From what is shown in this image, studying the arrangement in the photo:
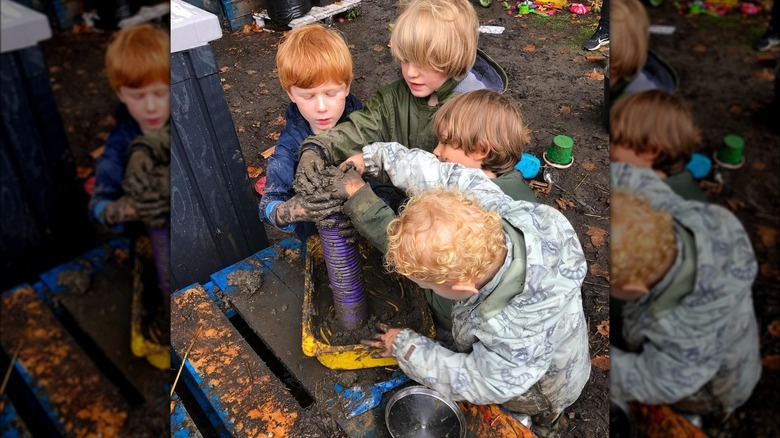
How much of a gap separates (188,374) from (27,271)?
232 cm

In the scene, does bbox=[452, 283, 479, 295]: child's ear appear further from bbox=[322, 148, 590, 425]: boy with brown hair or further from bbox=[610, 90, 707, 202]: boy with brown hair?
bbox=[610, 90, 707, 202]: boy with brown hair

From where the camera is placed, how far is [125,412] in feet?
1.60

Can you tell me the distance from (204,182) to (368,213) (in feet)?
3.76

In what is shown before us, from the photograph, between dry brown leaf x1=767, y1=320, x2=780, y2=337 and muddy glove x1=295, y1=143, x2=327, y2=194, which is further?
muddy glove x1=295, y1=143, x2=327, y2=194

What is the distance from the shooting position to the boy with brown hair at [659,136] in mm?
359

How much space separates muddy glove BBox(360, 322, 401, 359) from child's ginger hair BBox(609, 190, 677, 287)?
1.78 meters

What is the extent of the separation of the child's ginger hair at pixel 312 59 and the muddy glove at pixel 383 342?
1.06m

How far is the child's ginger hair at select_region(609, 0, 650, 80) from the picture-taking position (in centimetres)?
36

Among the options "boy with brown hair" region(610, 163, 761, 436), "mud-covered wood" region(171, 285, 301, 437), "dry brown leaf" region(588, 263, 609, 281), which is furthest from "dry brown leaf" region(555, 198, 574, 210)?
"boy with brown hair" region(610, 163, 761, 436)

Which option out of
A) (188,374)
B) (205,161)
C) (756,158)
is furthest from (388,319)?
(756,158)

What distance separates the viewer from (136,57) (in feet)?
1.36

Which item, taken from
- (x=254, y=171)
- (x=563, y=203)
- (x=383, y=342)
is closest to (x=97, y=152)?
(x=383, y=342)

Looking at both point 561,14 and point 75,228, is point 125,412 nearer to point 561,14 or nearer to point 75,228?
point 75,228

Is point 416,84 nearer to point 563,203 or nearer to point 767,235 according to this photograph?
point 563,203
